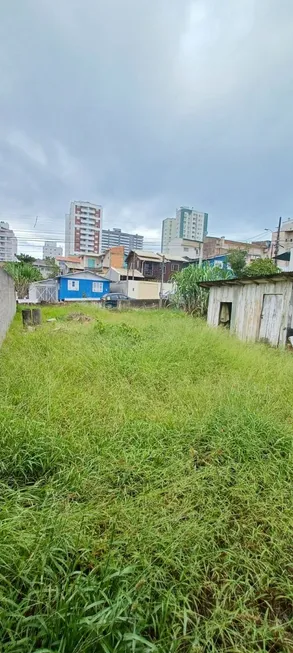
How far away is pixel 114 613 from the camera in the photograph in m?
1.10

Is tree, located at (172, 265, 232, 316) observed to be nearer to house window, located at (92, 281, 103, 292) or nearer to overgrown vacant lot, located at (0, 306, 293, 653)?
overgrown vacant lot, located at (0, 306, 293, 653)

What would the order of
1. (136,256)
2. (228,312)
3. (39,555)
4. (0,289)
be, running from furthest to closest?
1. (136,256)
2. (228,312)
3. (0,289)
4. (39,555)

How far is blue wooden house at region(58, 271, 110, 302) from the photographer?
2595cm

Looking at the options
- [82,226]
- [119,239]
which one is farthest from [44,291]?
[119,239]

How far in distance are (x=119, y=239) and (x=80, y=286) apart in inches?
1683

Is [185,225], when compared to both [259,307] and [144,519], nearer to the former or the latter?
[259,307]

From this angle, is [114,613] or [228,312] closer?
[114,613]

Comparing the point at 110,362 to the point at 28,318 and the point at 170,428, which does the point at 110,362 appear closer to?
the point at 170,428

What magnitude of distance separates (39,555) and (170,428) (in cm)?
156

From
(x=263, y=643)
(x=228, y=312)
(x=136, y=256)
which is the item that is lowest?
(x=263, y=643)

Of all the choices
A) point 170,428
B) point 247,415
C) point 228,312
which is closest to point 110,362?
point 170,428

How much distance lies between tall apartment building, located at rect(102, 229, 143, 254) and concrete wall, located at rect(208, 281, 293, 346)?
57.3 metres

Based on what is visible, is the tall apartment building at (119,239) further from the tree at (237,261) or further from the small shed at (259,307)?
the small shed at (259,307)

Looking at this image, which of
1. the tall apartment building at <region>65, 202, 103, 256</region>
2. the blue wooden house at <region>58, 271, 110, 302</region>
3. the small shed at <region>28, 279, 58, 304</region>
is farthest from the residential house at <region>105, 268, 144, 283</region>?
the tall apartment building at <region>65, 202, 103, 256</region>
